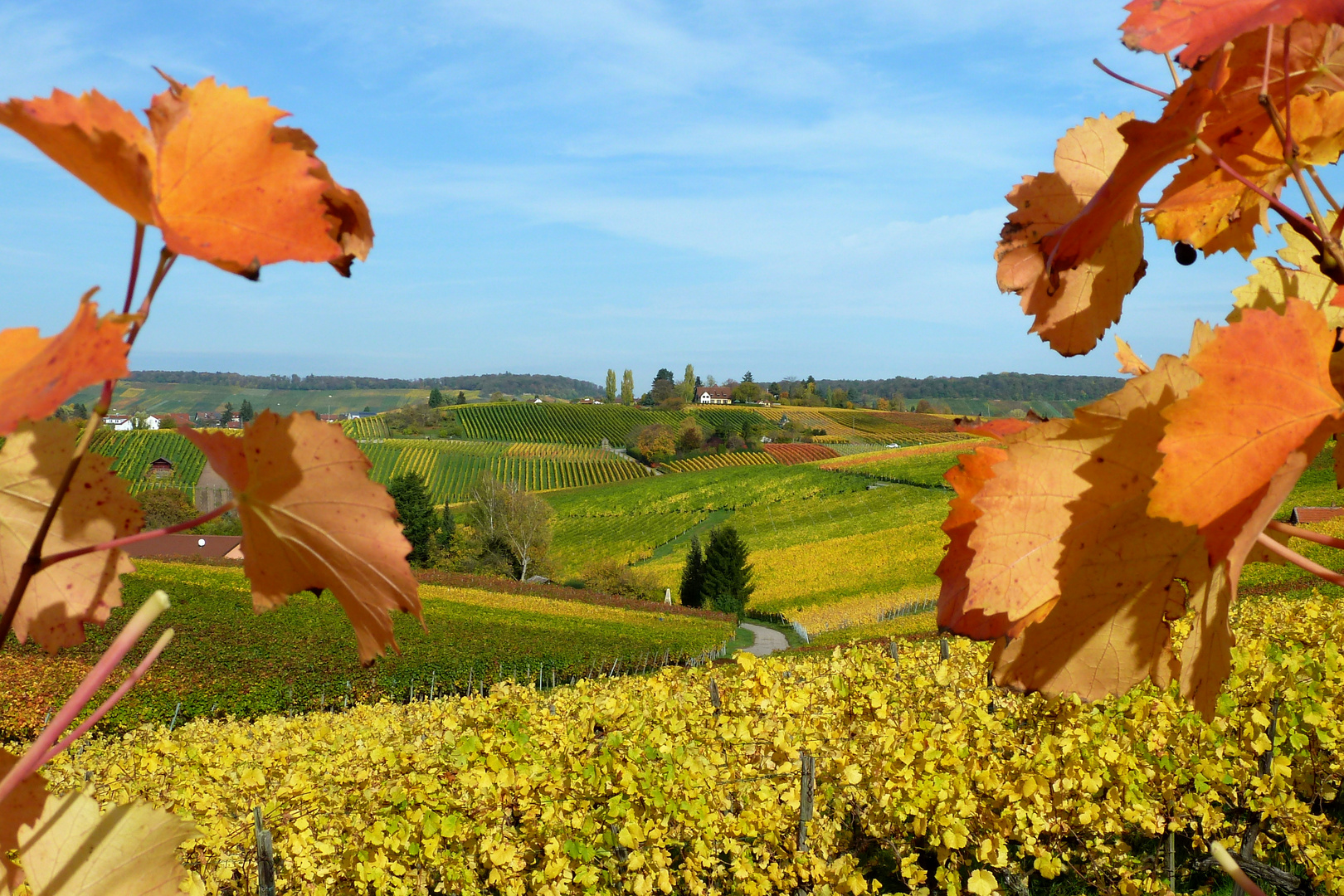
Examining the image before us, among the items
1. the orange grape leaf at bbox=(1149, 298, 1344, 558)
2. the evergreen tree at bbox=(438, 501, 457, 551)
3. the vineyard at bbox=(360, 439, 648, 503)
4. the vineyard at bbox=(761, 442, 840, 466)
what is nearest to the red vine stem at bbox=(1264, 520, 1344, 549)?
the orange grape leaf at bbox=(1149, 298, 1344, 558)

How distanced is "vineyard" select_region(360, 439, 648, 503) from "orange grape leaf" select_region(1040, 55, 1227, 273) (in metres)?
59.0

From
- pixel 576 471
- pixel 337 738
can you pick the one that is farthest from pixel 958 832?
pixel 576 471

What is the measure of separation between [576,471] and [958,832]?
200 ft

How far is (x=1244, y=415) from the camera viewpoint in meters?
0.40

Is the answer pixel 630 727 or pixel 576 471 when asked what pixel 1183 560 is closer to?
pixel 630 727

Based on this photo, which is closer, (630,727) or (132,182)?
(132,182)

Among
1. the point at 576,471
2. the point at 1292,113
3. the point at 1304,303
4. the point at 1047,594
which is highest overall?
the point at 1292,113

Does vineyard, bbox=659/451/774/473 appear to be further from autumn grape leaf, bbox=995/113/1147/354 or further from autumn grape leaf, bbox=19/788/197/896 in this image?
autumn grape leaf, bbox=19/788/197/896

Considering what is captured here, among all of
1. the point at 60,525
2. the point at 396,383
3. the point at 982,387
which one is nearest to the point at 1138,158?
the point at 60,525

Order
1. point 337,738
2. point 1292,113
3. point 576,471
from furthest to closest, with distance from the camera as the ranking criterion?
point 576,471 < point 337,738 < point 1292,113

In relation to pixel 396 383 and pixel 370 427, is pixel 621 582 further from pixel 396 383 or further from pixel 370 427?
pixel 396 383

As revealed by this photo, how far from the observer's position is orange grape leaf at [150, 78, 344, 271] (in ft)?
1.35

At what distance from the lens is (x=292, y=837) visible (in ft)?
12.3

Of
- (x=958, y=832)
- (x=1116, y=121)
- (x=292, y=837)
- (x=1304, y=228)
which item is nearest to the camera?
(x=1304, y=228)
